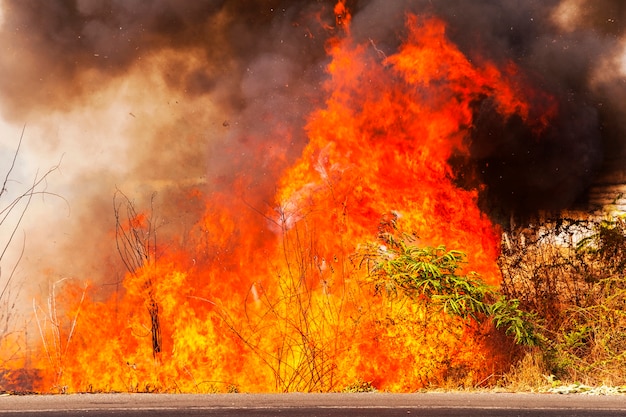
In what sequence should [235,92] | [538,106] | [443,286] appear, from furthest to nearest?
1. [235,92]
2. [538,106]
3. [443,286]

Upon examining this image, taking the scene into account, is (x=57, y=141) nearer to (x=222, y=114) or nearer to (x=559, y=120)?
(x=222, y=114)

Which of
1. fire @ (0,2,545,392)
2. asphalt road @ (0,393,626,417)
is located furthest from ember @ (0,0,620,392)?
asphalt road @ (0,393,626,417)

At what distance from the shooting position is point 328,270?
998cm

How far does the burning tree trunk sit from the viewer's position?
33.2 ft

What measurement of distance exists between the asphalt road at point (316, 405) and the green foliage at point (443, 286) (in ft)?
4.03

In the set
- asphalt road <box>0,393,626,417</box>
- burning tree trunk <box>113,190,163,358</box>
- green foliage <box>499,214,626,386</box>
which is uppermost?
burning tree trunk <box>113,190,163,358</box>

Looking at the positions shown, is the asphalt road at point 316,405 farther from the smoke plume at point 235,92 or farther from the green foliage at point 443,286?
the smoke plume at point 235,92

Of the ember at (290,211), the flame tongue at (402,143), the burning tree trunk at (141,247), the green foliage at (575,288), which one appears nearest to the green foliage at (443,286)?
the ember at (290,211)

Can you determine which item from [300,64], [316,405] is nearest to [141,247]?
[300,64]

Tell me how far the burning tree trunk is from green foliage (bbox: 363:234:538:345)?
10.6ft

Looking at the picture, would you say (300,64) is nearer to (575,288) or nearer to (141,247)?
(141,247)

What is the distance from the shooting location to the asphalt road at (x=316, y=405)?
6.80 m

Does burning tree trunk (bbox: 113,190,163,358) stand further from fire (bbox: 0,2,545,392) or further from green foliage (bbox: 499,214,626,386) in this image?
green foliage (bbox: 499,214,626,386)

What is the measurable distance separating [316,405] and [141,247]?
497 centimetres
